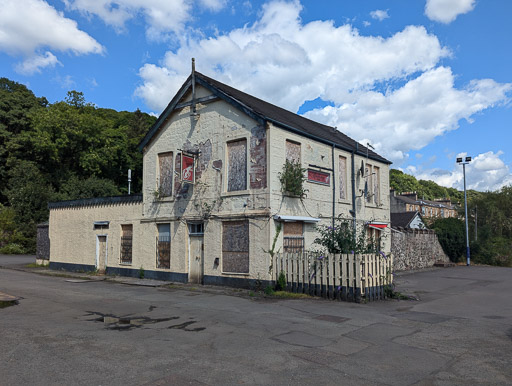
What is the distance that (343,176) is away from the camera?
19047 mm

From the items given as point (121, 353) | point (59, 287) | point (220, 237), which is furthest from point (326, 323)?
point (59, 287)

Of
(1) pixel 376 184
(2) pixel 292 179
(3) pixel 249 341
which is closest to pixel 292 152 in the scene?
(2) pixel 292 179

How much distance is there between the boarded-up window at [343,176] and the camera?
18.8m

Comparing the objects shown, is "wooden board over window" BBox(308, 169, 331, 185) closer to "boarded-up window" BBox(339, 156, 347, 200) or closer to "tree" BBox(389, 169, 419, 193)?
"boarded-up window" BBox(339, 156, 347, 200)

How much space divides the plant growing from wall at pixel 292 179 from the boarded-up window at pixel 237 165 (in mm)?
1501

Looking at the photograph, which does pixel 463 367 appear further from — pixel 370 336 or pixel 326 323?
pixel 326 323

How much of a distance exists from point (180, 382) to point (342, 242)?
876 cm

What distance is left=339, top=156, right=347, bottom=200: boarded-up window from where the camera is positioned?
18.8 m

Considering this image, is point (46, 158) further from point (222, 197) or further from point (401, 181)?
point (401, 181)

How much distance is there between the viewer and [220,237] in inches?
625

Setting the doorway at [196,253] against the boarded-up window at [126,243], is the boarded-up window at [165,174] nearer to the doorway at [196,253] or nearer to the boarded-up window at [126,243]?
the doorway at [196,253]

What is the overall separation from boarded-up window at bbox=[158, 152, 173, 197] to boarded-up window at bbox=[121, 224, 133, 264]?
280 cm

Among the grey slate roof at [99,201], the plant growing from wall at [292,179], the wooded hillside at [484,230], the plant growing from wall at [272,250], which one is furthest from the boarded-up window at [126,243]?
the wooded hillside at [484,230]

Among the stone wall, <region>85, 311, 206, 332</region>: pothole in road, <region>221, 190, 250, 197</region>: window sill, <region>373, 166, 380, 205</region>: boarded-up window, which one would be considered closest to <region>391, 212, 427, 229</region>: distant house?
the stone wall
